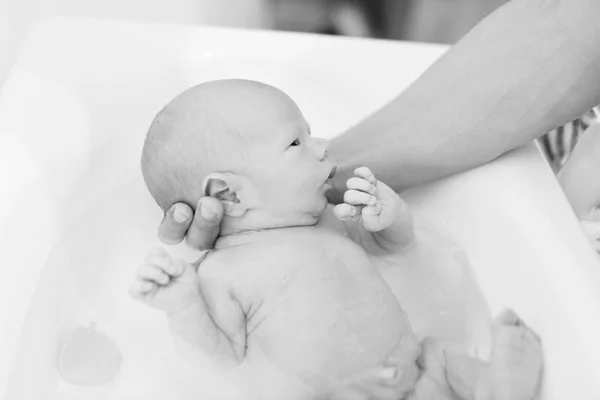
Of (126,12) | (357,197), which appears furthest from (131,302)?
(126,12)

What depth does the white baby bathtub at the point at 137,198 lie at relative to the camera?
76 centimetres

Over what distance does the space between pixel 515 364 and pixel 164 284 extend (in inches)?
15.3

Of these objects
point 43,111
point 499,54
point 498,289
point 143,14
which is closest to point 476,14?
point 143,14

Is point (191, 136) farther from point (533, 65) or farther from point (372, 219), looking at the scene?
point (533, 65)

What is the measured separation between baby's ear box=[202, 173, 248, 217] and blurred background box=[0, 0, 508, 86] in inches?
26.9

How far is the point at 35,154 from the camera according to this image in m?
0.90

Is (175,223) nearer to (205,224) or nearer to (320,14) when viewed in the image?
(205,224)

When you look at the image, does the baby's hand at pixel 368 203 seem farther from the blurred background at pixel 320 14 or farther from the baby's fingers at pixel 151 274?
the blurred background at pixel 320 14

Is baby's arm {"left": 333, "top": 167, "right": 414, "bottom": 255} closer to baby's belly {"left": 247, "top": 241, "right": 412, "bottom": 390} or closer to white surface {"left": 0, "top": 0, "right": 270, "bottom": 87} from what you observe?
baby's belly {"left": 247, "top": 241, "right": 412, "bottom": 390}

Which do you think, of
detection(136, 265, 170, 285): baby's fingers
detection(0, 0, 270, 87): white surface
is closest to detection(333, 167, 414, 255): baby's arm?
detection(136, 265, 170, 285): baby's fingers

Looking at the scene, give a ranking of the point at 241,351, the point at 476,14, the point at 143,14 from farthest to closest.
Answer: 1. the point at 476,14
2. the point at 143,14
3. the point at 241,351

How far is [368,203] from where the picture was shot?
2.72ft

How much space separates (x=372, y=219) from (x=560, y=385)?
28 cm

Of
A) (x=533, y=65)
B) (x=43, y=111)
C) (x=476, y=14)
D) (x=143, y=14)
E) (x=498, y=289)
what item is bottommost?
(x=498, y=289)
